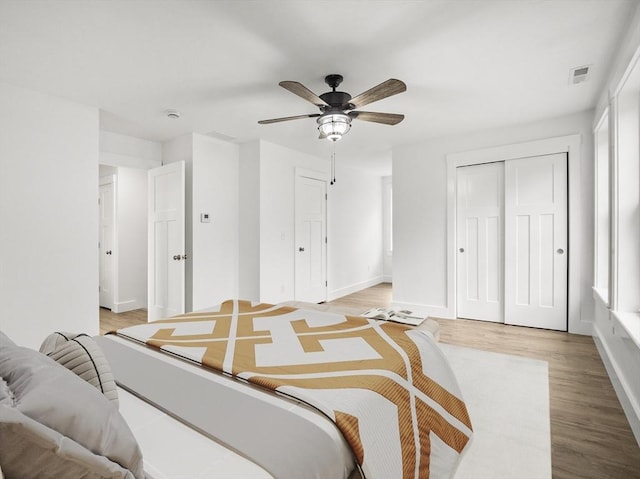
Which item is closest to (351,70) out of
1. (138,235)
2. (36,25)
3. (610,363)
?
(36,25)

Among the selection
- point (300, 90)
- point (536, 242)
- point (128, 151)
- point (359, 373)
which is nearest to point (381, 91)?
point (300, 90)

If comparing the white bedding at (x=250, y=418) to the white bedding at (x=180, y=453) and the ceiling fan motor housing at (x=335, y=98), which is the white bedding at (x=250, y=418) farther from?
the ceiling fan motor housing at (x=335, y=98)

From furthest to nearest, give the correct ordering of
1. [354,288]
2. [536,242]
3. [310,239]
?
[354,288] → [310,239] → [536,242]

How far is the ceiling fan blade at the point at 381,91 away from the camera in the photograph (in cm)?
227

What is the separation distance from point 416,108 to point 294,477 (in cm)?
344

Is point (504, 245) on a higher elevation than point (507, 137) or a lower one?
lower

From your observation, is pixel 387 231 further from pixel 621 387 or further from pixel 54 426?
pixel 54 426

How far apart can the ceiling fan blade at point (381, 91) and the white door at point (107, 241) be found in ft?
14.5

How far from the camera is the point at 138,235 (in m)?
5.44

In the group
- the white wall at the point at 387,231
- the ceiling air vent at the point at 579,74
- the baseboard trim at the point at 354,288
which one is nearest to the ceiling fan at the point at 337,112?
the ceiling air vent at the point at 579,74

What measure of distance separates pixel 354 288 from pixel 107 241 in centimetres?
436

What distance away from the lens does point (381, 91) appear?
238cm

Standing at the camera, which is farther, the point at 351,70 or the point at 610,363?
the point at 610,363

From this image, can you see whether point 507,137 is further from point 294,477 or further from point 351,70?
point 294,477
